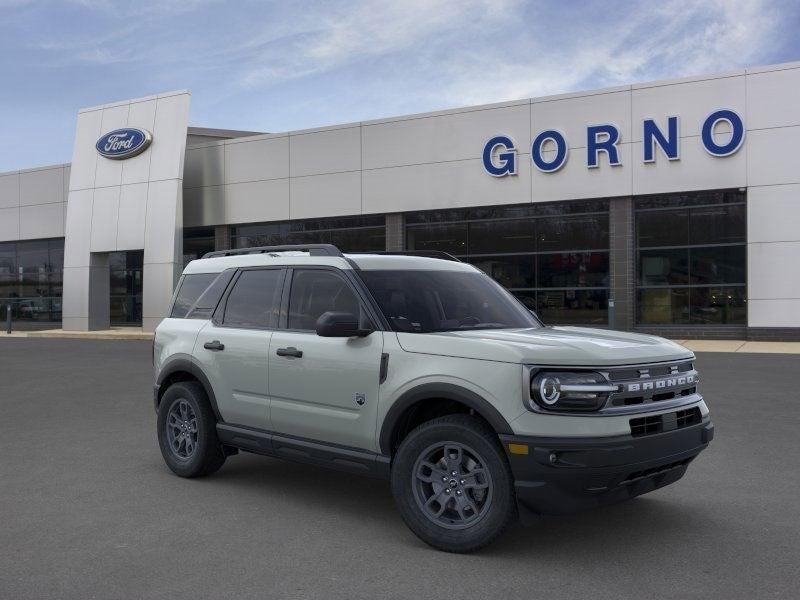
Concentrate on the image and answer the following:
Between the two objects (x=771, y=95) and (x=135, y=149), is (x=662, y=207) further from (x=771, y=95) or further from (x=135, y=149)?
(x=135, y=149)

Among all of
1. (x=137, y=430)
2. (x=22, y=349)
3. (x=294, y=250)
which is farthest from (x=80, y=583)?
(x=22, y=349)

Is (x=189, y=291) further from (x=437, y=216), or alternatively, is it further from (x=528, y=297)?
(x=437, y=216)

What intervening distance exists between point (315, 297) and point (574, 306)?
20.2m

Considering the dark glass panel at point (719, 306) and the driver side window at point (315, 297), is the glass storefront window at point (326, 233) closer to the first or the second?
the dark glass panel at point (719, 306)

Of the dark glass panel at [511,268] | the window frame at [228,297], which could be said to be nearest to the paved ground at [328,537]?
the window frame at [228,297]

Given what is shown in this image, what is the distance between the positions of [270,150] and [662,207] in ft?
47.3

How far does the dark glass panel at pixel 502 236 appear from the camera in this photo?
25.5m

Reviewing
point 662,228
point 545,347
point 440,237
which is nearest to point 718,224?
point 662,228

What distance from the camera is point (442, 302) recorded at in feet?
18.6

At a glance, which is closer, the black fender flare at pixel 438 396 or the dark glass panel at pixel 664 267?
the black fender flare at pixel 438 396

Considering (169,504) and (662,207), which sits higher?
(662,207)

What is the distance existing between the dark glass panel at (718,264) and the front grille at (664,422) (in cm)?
1944

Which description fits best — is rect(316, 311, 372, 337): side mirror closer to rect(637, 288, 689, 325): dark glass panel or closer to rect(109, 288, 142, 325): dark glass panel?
rect(637, 288, 689, 325): dark glass panel

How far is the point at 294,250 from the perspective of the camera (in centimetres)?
628
